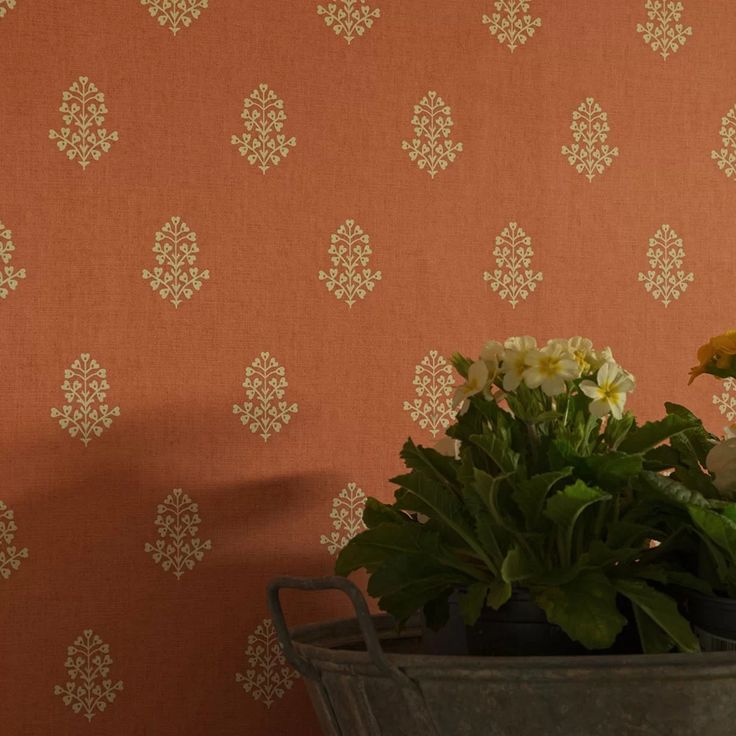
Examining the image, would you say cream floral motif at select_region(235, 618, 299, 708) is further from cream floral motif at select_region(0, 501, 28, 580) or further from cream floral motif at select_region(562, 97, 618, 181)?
cream floral motif at select_region(562, 97, 618, 181)

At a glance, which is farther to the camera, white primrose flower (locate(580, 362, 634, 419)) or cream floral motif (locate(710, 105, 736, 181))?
cream floral motif (locate(710, 105, 736, 181))

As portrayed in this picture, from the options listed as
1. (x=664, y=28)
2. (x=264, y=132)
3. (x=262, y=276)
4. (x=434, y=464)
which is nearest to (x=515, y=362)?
(x=434, y=464)

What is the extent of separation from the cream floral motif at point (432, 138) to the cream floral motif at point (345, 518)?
52cm

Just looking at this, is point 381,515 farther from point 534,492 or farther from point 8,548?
point 8,548

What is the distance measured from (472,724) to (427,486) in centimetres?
27

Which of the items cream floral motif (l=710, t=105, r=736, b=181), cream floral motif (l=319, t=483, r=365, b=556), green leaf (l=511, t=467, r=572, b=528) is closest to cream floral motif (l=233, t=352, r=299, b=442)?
cream floral motif (l=319, t=483, r=365, b=556)

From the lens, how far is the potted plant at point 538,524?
1085 mm

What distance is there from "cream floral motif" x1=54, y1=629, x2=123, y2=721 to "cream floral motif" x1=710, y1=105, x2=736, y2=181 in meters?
1.28

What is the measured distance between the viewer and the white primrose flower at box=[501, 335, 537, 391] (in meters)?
1.18

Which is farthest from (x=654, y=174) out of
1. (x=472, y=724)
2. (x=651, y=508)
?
(x=472, y=724)

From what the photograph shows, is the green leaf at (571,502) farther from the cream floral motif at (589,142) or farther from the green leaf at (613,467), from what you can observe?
the cream floral motif at (589,142)

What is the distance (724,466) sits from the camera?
1.15 meters

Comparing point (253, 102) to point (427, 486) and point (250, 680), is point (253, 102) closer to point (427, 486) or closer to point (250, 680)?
point (427, 486)

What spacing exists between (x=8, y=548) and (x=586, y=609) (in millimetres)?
818
